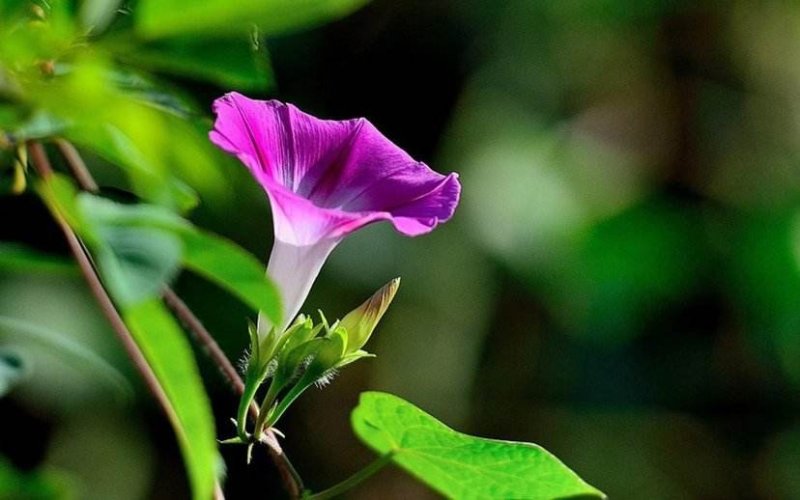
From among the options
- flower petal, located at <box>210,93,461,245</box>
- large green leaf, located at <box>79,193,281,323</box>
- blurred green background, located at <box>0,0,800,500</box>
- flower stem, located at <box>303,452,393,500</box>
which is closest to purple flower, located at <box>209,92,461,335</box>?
flower petal, located at <box>210,93,461,245</box>

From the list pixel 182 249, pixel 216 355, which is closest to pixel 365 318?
pixel 216 355

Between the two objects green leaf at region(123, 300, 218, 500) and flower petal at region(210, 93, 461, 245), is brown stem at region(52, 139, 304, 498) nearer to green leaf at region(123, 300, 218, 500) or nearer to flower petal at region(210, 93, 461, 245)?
flower petal at region(210, 93, 461, 245)

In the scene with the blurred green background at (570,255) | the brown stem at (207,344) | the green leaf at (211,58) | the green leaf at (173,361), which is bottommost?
the blurred green background at (570,255)

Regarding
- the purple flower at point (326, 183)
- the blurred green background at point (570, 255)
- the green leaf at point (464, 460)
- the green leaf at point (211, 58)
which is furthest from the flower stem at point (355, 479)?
the blurred green background at point (570, 255)

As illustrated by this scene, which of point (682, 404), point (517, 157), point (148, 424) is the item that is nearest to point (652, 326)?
point (682, 404)

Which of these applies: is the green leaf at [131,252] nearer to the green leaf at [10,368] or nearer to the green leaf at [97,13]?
the green leaf at [97,13]

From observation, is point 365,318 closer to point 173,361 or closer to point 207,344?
point 207,344

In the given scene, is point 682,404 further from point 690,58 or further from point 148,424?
point 148,424
